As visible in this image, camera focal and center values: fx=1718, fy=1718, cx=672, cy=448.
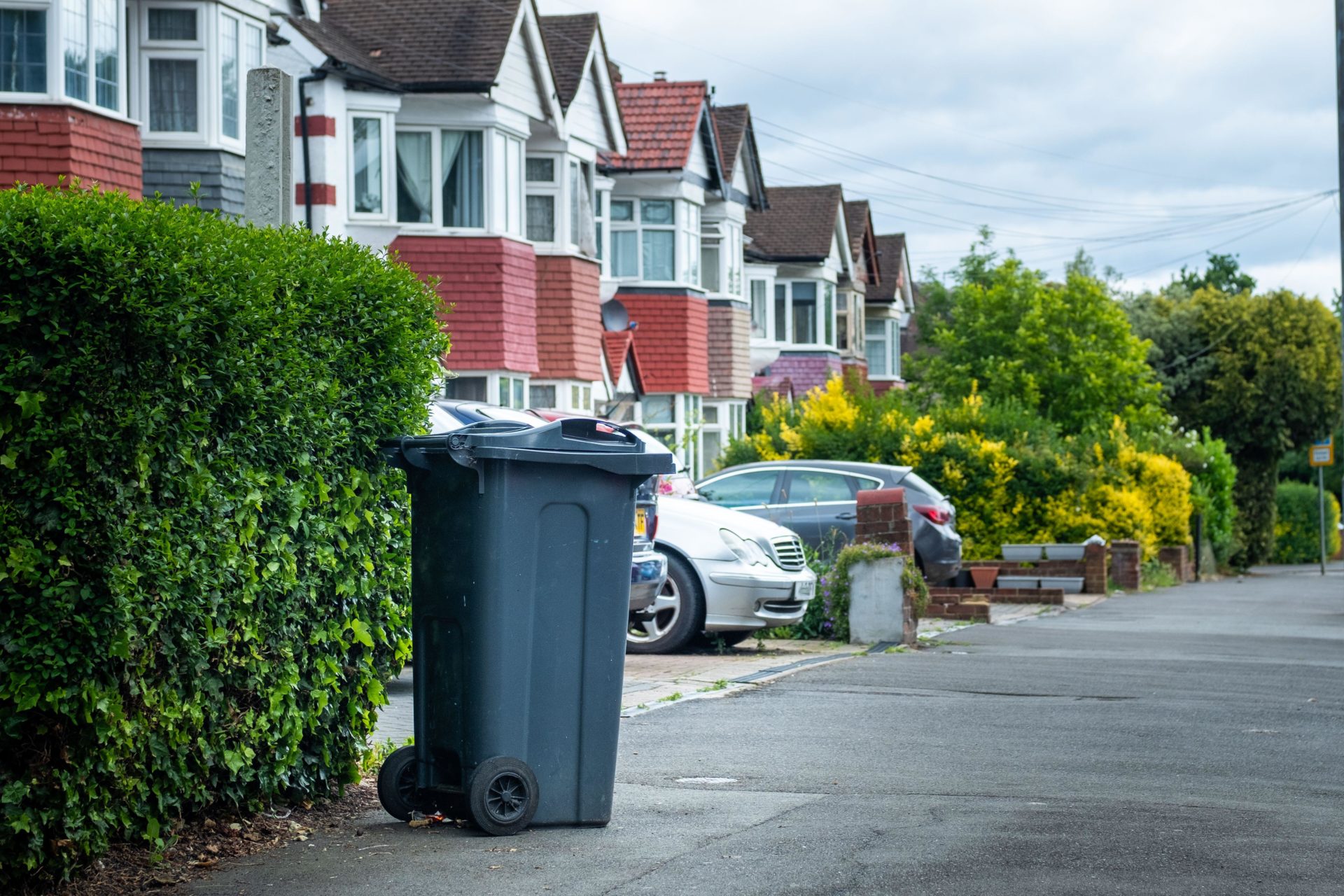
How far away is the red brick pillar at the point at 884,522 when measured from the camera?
49.5 feet

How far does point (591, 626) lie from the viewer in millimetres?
6484

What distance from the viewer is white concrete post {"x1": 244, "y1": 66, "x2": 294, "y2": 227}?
855 cm

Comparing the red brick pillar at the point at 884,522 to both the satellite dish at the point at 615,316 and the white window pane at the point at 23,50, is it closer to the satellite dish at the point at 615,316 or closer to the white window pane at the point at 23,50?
the white window pane at the point at 23,50

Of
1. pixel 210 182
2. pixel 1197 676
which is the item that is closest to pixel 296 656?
pixel 1197 676

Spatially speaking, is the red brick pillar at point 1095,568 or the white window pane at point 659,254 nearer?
the red brick pillar at point 1095,568

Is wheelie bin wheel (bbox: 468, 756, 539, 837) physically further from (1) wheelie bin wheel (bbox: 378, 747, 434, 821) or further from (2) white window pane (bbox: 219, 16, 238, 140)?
(2) white window pane (bbox: 219, 16, 238, 140)

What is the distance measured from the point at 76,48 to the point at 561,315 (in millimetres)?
10499

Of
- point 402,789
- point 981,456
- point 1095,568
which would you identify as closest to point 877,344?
point 981,456

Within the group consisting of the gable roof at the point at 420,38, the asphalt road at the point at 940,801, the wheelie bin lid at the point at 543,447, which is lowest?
the asphalt road at the point at 940,801

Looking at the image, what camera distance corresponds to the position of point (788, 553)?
544 inches

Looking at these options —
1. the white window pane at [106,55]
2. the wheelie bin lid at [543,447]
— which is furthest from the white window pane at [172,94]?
the wheelie bin lid at [543,447]

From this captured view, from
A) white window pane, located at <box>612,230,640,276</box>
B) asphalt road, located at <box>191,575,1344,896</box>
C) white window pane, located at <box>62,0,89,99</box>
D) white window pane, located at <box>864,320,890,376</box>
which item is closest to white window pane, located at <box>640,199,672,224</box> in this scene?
white window pane, located at <box>612,230,640,276</box>

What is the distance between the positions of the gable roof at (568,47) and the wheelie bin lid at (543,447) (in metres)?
19.9

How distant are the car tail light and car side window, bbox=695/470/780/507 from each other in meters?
1.76
